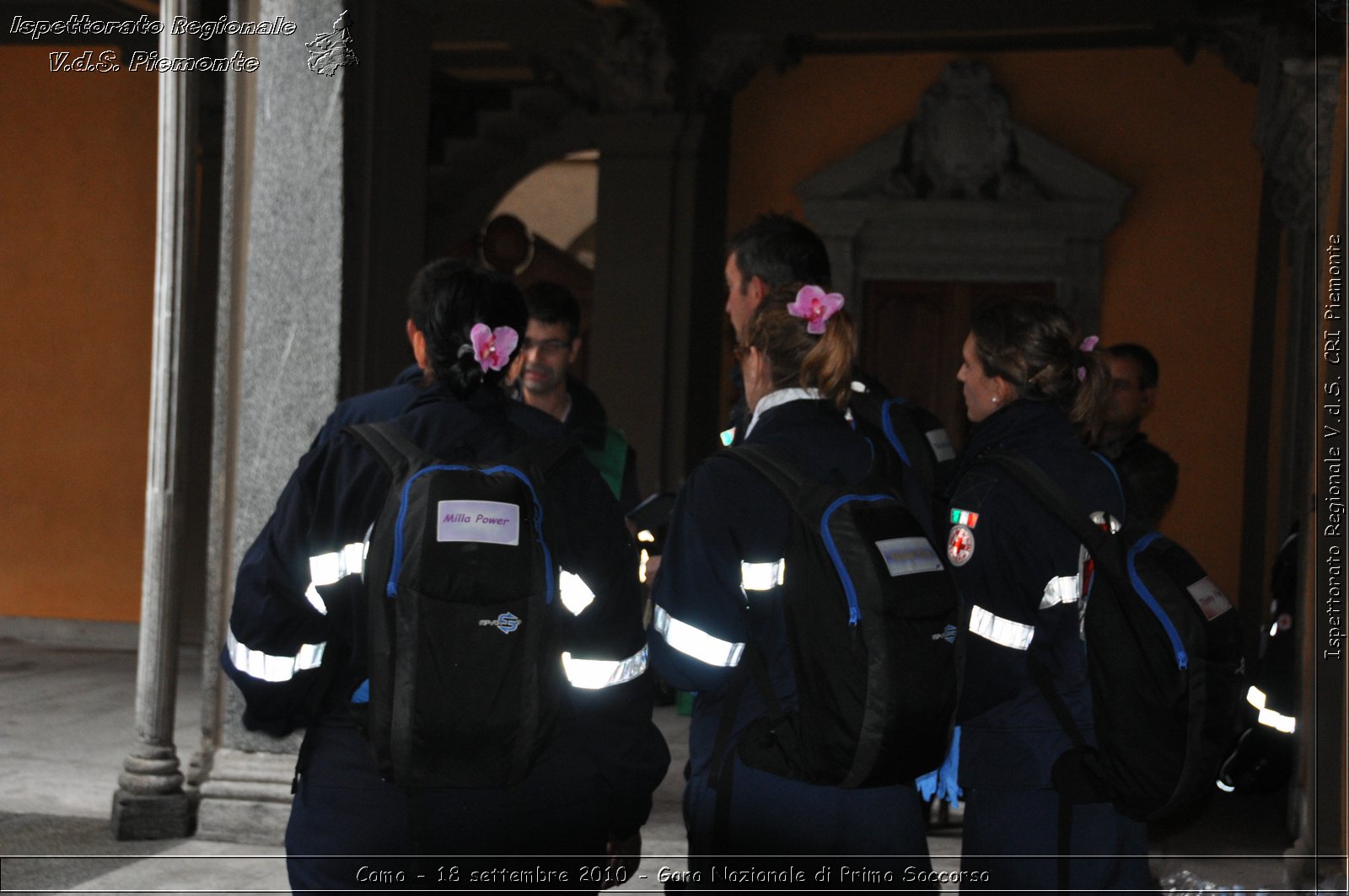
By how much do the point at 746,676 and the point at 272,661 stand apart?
85 centimetres

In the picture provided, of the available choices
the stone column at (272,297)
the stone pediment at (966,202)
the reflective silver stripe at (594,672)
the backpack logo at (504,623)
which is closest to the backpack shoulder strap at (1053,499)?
the reflective silver stripe at (594,672)

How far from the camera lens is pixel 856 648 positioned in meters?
2.53

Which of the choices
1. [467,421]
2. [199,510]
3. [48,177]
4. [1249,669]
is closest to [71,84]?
[48,177]

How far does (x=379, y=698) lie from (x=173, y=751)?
342 cm

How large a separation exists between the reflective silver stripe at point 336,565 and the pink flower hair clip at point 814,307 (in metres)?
0.92

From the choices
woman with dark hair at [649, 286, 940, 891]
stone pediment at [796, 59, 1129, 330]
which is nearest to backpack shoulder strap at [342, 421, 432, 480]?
woman with dark hair at [649, 286, 940, 891]

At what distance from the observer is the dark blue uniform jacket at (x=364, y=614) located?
8.65 ft

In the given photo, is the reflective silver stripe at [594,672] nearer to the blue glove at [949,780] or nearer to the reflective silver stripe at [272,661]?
the reflective silver stripe at [272,661]

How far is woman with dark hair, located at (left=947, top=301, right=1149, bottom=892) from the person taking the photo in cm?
304

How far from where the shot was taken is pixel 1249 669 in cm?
784

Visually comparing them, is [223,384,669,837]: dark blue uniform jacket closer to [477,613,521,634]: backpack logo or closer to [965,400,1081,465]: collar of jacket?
[477,613,521,634]: backpack logo

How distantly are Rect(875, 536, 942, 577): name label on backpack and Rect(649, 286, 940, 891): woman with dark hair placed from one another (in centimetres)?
2

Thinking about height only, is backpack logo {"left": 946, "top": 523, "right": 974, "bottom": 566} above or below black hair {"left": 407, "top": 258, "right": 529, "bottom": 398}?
below

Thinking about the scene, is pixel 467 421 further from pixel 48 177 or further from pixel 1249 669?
pixel 1249 669
